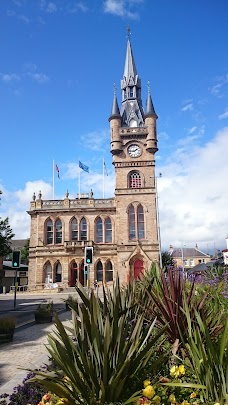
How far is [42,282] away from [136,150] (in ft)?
60.3

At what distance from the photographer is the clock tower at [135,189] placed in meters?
35.4

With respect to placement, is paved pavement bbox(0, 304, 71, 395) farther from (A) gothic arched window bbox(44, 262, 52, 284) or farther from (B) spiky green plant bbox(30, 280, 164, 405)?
(A) gothic arched window bbox(44, 262, 52, 284)

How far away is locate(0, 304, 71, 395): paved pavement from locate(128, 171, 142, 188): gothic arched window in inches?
1043

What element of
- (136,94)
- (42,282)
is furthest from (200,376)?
(136,94)

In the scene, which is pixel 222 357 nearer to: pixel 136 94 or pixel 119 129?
pixel 119 129

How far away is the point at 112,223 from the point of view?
38.1 m

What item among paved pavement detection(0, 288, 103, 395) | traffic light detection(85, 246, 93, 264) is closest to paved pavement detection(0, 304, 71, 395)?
paved pavement detection(0, 288, 103, 395)

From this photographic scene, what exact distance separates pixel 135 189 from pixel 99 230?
251 inches

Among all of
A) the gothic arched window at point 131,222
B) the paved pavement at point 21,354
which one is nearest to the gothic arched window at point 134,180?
the gothic arched window at point 131,222

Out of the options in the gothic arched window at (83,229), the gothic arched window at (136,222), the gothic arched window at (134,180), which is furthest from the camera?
the gothic arched window at (83,229)

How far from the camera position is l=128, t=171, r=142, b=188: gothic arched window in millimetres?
37541

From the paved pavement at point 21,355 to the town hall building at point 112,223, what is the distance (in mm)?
Result: 24275

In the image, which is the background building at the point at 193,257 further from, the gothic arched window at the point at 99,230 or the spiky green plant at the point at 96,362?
the spiky green plant at the point at 96,362

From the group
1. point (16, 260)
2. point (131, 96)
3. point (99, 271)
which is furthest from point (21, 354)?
point (131, 96)
